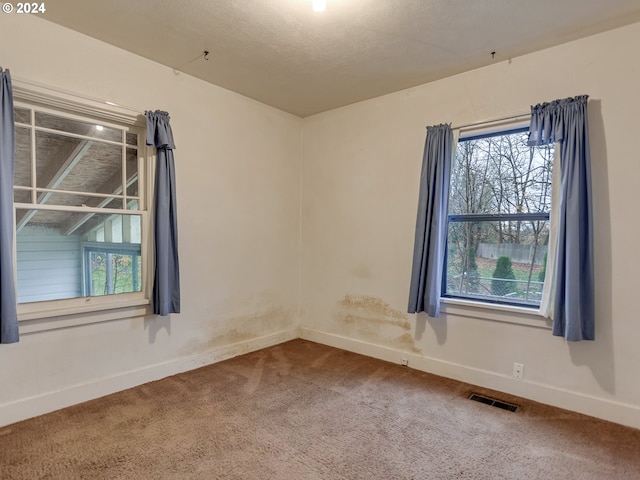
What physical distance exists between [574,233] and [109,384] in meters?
3.57

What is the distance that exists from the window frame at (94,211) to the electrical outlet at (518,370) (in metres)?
3.01

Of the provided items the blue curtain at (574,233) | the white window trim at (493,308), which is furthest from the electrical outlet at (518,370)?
the blue curtain at (574,233)

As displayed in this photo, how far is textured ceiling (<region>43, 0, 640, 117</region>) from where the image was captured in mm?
2221

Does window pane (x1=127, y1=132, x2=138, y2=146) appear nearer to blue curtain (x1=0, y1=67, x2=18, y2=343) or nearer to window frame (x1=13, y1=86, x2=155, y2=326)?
window frame (x1=13, y1=86, x2=155, y2=326)

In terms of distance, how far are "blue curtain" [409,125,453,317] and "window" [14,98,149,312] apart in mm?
2343

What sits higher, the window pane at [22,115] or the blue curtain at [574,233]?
the window pane at [22,115]

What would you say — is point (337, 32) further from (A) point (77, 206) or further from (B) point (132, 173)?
(A) point (77, 206)

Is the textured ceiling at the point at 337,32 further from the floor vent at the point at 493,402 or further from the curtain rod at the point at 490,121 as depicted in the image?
the floor vent at the point at 493,402

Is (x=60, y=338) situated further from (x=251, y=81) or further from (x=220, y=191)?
(x=251, y=81)

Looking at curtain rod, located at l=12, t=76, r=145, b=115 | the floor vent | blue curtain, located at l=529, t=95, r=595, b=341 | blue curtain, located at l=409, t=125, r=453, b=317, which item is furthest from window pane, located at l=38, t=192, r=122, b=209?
blue curtain, located at l=529, t=95, r=595, b=341

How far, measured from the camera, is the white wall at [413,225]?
2426 mm

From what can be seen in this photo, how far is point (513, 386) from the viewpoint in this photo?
9.30ft

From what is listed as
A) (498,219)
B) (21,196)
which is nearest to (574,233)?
(498,219)

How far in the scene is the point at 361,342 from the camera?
3.79 meters
